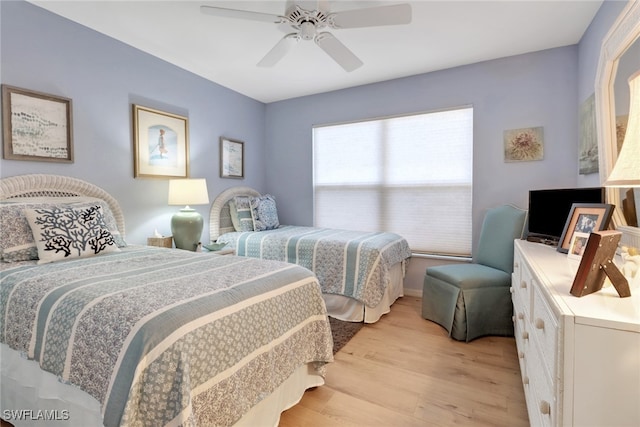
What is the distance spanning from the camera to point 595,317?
841mm

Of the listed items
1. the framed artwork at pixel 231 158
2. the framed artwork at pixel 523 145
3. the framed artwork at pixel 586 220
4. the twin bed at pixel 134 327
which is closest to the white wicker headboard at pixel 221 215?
the framed artwork at pixel 231 158

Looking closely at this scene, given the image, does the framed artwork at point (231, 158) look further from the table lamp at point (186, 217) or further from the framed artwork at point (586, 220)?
the framed artwork at point (586, 220)

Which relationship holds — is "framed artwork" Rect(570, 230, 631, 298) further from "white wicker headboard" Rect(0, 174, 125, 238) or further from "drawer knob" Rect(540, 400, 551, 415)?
"white wicker headboard" Rect(0, 174, 125, 238)

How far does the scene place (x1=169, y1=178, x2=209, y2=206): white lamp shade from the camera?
2.92 metres

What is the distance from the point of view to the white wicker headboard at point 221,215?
3667mm

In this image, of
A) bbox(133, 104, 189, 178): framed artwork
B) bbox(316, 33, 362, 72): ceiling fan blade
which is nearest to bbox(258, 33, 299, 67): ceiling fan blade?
bbox(316, 33, 362, 72): ceiling fan blade

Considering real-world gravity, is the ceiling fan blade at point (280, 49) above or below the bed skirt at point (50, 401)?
above

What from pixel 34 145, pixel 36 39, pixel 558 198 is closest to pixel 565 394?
pixel 558 198

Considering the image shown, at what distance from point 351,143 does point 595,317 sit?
334 centimetres

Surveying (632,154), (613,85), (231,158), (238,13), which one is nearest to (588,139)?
(613,85)

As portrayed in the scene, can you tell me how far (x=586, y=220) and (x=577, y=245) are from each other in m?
0.15

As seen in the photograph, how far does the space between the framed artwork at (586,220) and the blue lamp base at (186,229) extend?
2.77 metres

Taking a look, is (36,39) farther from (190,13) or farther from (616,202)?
(616,202)

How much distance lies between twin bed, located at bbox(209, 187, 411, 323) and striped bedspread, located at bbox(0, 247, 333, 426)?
3.63 ft
